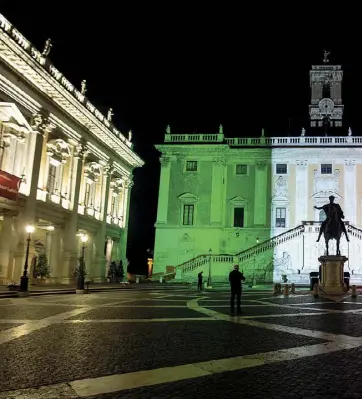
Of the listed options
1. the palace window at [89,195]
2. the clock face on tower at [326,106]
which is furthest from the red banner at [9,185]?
the clock face on tower at [326,106]

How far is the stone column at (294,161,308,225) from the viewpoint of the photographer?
2156 inches

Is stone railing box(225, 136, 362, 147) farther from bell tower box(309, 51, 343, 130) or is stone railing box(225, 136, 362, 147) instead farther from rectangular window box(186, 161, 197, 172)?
bell tower box(309, 51, 343, 130)

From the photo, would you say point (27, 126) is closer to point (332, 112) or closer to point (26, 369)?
point (26, 369)

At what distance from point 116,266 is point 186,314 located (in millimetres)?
30672

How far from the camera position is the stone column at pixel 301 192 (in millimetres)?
54750

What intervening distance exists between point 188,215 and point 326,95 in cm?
2728

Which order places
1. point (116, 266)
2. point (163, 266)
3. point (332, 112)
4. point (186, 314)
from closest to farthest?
point (186, 314) → point (116, 266) → point (163, 266) → point (332, 112)

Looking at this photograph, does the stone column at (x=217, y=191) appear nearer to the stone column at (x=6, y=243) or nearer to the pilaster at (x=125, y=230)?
the pilaster at (x=125, y=230)

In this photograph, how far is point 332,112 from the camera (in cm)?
6475

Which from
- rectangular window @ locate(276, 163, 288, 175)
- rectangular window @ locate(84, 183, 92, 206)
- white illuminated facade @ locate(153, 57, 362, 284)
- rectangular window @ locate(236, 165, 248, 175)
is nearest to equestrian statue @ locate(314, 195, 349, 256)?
rectangular window @ locate(84, 183, 92, 206)

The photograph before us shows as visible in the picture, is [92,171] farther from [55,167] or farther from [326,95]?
[326,95]

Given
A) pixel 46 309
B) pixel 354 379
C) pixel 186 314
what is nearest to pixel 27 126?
pixel 46 309

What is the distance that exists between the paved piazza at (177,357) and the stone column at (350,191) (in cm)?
4084

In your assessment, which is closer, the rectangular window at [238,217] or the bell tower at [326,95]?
the rectangular window at [238,217]
